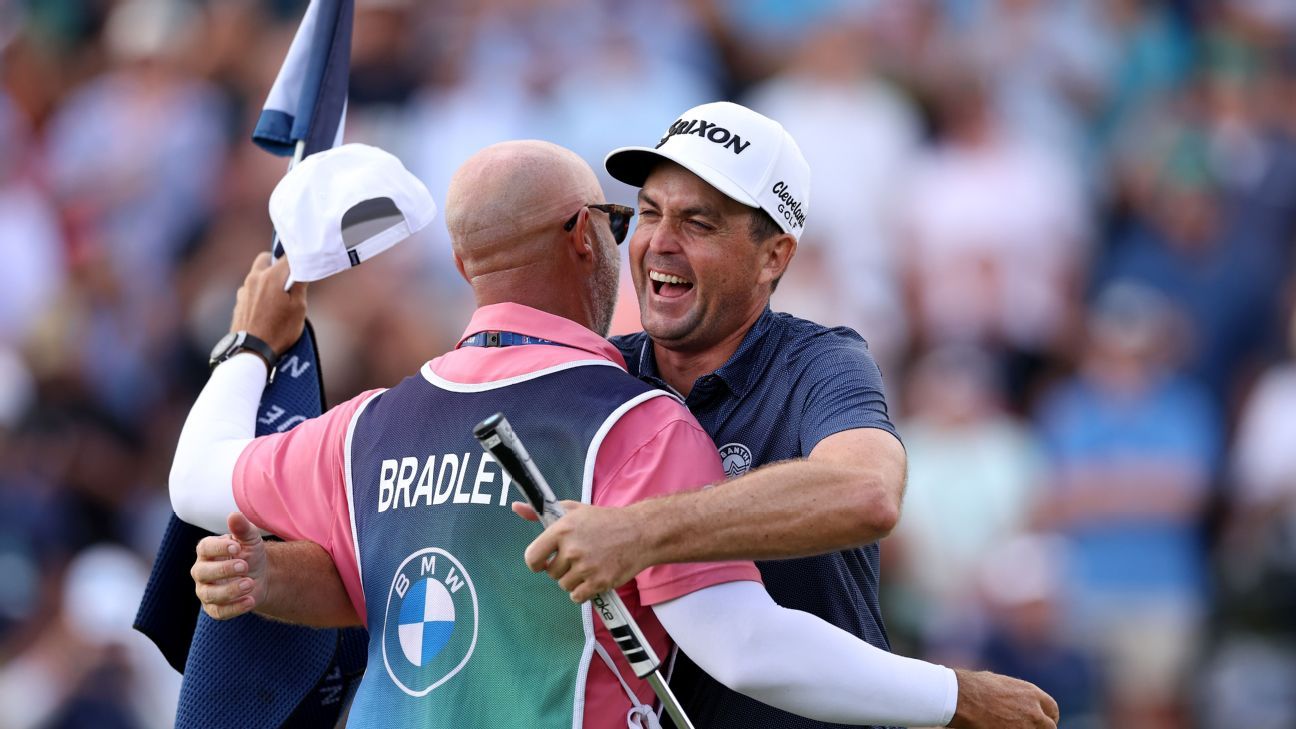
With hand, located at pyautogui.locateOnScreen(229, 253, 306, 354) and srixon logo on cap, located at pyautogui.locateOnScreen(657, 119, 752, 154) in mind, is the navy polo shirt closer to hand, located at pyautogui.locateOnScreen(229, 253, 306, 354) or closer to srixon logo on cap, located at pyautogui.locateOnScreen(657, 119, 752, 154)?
srixon logo on cap, located at pyautogui.locateOnScreen(657, 119, 752, 154)

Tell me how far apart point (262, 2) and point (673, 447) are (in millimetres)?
9556

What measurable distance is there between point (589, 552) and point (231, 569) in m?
0.93

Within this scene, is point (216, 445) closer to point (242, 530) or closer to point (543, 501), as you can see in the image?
point (242, 530)

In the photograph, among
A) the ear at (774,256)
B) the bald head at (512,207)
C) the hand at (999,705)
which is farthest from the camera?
the ear at (774,256)

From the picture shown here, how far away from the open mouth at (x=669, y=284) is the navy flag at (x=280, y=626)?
1.02 m

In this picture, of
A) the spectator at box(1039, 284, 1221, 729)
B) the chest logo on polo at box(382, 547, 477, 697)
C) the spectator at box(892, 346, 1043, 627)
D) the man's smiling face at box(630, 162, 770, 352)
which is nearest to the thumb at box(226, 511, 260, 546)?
the chest logo on polo at box(382, 547, 477, 697)

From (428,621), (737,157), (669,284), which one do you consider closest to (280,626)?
(428,621)

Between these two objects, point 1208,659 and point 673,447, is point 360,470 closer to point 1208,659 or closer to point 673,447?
point 673,447

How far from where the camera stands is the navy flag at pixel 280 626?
4.75 m

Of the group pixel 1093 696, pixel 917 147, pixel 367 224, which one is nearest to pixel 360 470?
pixel 367 224

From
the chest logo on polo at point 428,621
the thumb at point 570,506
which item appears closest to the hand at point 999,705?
the thumb at point 570,506

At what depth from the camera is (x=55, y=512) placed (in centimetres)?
1041

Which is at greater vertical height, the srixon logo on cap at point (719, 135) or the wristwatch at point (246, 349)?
the srixon logo on cap at point (719, 135)

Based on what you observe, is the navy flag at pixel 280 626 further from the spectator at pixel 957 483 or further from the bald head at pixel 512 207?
the spectator at pixel 957 483
